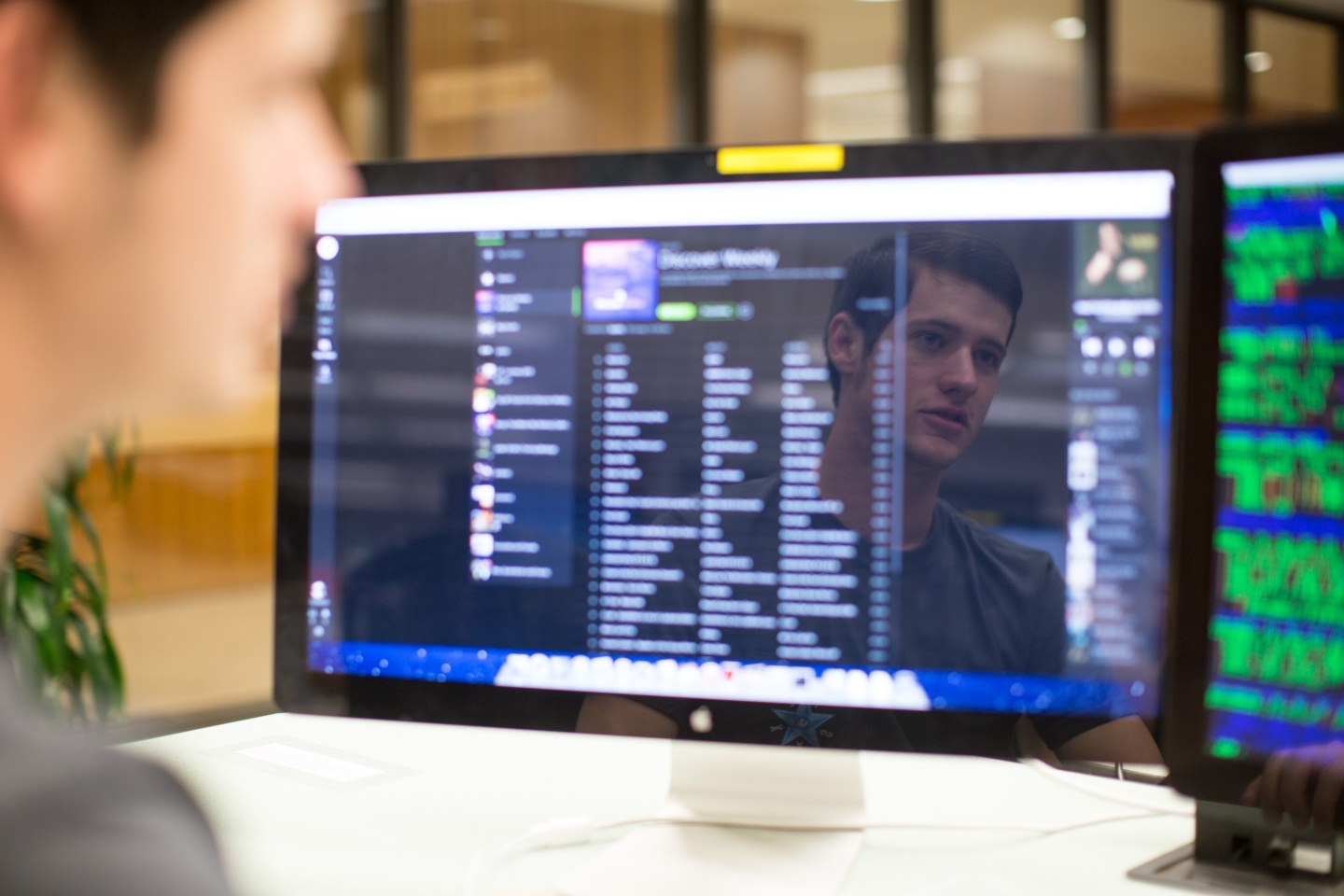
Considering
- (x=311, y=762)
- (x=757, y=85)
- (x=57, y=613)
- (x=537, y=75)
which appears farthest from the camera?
(x=757, y=85)

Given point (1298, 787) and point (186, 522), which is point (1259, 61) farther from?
point (1298, 787)

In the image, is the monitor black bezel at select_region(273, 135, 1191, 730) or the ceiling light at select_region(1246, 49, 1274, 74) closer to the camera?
the monitor black bezel at select_region(273, 135, 1191, 730)

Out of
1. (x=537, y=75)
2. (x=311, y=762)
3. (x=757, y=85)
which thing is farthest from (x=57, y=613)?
(x=757, y=85)

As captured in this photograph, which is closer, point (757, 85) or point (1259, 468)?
point (1259, 468)

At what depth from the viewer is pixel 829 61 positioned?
4609 millimetres

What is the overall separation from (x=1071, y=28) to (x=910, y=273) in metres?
5.02

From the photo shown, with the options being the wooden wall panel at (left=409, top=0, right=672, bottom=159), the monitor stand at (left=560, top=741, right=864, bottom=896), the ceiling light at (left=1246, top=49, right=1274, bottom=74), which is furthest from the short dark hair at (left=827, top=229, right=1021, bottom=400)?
the ceiling light at (left=1246, top=49, right=1274, bottom=74)

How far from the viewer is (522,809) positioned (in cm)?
94

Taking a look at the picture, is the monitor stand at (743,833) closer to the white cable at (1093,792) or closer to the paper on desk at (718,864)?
the paper on desk at (718,864)

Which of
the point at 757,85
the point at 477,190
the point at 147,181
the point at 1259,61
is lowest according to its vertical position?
the point at 147,181

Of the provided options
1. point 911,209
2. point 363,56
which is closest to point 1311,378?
point 911,209

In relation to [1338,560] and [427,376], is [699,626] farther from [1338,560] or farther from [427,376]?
[1338,560]

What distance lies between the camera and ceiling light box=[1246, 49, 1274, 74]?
605cm

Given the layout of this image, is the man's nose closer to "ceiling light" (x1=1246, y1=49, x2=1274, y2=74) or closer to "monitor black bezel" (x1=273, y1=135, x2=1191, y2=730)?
"monitor black bezel" (x1=273, y1=135, x2=1191, y2=730)
